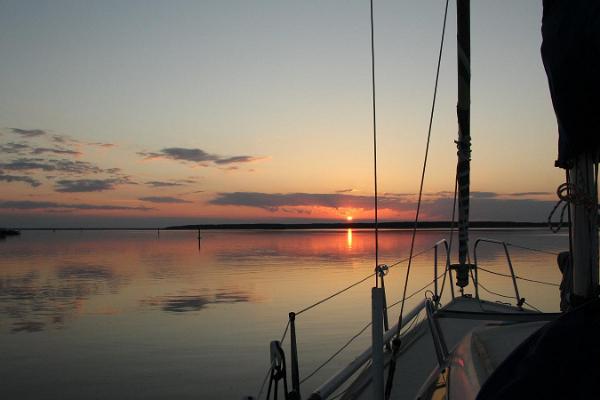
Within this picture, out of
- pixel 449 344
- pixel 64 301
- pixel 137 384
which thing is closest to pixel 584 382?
pixel 449 344

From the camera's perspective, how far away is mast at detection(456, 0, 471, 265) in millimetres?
8672

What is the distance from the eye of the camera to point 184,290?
27.4m

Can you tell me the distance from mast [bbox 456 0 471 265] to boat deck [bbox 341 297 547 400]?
165 cm

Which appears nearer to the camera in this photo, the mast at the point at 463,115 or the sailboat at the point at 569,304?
the sailboat at the point at 569,304

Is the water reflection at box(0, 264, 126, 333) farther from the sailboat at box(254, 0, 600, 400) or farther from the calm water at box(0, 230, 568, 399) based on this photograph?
the sailboat at box(254, 0, 600, 400)

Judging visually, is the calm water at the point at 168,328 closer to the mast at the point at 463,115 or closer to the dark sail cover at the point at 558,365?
the mast at the point at 463,115

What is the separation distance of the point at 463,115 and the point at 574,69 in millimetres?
6831

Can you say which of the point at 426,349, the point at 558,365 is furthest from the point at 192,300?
the point at 558,365

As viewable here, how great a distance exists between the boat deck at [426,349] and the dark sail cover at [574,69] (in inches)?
51.1

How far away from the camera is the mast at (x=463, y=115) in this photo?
8.67 m

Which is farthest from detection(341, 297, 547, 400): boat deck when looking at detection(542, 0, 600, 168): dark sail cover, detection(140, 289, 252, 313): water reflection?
detection(140, 289, 252, 313): water reflection

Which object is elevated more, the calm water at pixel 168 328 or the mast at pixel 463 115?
the mast at pixel 463 115

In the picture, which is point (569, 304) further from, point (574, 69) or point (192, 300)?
point (192, 300)

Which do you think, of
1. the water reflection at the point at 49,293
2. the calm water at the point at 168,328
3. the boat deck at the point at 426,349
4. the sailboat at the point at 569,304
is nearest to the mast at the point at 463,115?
the boat deck at the point at 426,349
